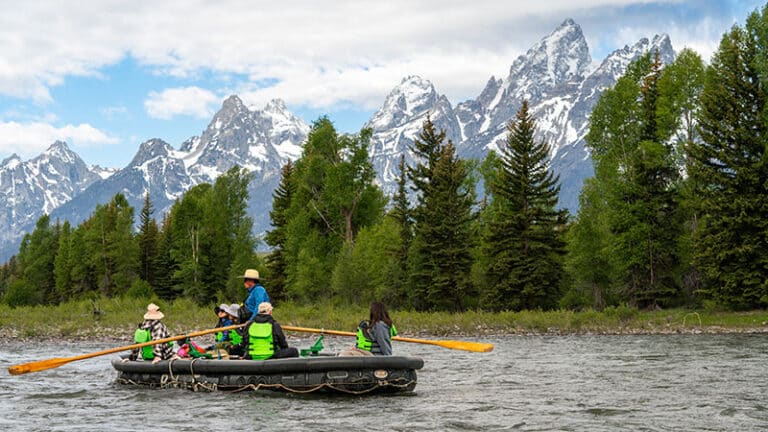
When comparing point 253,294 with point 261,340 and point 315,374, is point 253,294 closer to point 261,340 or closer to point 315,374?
point 261,340

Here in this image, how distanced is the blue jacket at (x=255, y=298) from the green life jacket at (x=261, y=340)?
3.50ft

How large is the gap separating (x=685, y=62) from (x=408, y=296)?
22.8m

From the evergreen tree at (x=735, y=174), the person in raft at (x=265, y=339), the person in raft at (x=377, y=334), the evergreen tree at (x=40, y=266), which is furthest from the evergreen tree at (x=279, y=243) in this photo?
the person in raft at (x=377, y=334)

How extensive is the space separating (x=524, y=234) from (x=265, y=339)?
3417cm

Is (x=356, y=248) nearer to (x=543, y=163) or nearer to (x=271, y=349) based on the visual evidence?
(x=543, y=163)

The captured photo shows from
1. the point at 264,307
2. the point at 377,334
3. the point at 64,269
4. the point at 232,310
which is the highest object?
the point at 64,269

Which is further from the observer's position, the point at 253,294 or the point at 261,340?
the point at 253,294

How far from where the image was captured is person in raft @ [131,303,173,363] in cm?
2000

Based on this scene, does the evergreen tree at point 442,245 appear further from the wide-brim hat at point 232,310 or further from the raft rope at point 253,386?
the raft rope at point 253,386

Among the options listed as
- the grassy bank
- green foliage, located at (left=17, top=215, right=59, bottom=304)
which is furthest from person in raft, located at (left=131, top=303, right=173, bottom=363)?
green foliage, located at (left=17, top=215, right=59, bottom=304)

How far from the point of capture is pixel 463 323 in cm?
4369

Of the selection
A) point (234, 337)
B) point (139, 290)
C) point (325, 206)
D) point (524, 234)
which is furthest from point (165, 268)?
point (234, 337)

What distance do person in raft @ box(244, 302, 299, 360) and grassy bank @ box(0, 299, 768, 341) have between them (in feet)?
76.6

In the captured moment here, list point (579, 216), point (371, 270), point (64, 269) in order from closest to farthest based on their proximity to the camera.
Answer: point (579, 216)
point (371, 270)
point (64, 269)
